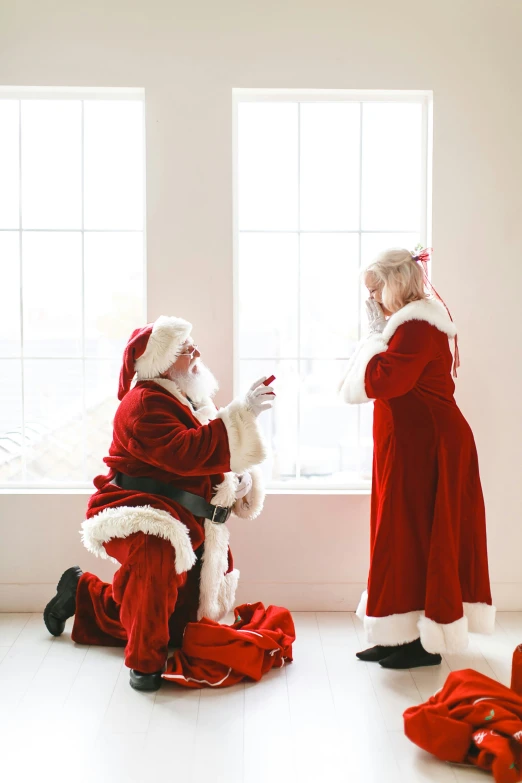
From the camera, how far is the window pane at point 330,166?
12.0 feet

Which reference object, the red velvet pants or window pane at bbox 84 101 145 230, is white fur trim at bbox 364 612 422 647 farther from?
window pane at bbox 84 101 145 230

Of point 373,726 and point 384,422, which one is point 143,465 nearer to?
point 384,422

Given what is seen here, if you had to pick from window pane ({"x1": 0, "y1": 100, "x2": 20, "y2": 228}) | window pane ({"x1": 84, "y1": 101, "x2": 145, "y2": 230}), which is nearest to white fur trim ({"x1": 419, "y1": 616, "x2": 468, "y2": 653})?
window pane ({"x1": 84, "y1": 101, "x2": 145, "y2": 230})

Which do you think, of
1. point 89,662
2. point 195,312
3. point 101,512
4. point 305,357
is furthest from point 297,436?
point 89,662

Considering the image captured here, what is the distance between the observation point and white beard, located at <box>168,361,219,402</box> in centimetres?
306

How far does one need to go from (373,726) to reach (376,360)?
50.2 inches

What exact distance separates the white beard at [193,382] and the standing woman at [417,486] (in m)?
0.59

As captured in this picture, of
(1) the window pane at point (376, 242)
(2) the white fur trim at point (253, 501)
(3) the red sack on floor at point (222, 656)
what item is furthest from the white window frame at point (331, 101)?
(3) the red sack on floor at point (222, 656)

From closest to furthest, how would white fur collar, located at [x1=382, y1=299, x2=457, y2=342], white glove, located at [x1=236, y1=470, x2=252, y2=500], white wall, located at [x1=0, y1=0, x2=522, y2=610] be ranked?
white fur collar, located at [x1=382, y1=299, x2=457, y2=342], white glove, located at [x1=236, y1=470, x2=252, y2=500], white wall, located at [x1=0, y1=0, x2=522, y2=610]

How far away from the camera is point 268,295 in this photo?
3725 mm

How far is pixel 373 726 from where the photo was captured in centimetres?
254

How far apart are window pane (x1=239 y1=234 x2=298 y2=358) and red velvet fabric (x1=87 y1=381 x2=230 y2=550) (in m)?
0.83

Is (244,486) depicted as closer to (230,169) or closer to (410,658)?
(410,658)

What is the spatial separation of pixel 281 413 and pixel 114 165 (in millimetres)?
1442
